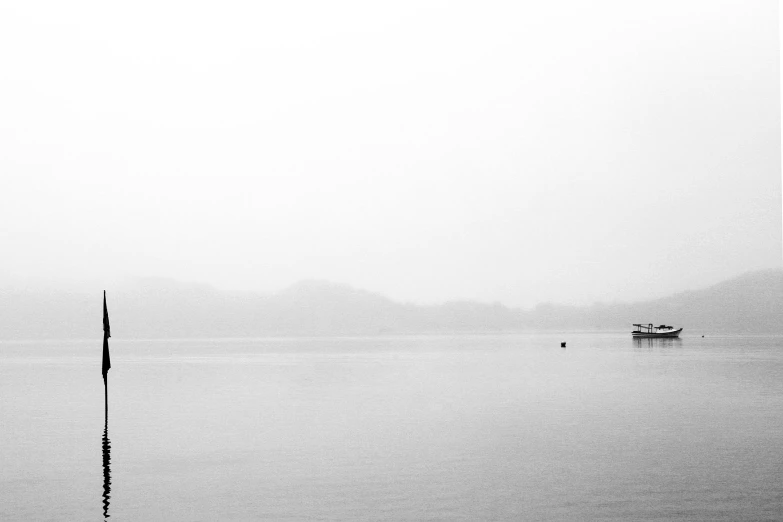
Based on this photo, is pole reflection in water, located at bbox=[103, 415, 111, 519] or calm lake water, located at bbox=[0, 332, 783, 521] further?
pole reflection in water, located at bbox=[103, 415, 111, 519]

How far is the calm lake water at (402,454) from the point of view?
79.9 ft

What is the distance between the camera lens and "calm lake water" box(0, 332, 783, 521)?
24359 mm

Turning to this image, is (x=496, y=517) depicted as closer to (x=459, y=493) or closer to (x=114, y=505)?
(x=459, y=493)

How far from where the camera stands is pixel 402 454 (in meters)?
34.1

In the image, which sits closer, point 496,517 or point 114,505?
point 496,517

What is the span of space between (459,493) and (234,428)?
2142cm

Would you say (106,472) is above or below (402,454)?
above

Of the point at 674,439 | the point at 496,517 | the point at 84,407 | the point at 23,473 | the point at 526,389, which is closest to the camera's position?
the point at 496,517

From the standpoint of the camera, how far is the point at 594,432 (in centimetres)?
4028

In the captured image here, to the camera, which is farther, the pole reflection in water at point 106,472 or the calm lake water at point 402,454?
the pole reflection in water at point 106,472

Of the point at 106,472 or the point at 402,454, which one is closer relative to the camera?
the point at 106,472

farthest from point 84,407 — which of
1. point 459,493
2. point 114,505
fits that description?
point 459,493

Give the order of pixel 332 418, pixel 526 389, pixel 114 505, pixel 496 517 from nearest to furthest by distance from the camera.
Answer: pixel 496 517 < pixel 114 505 < pixel 332 418 < pixel 526 389

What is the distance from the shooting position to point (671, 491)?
85.7ft
